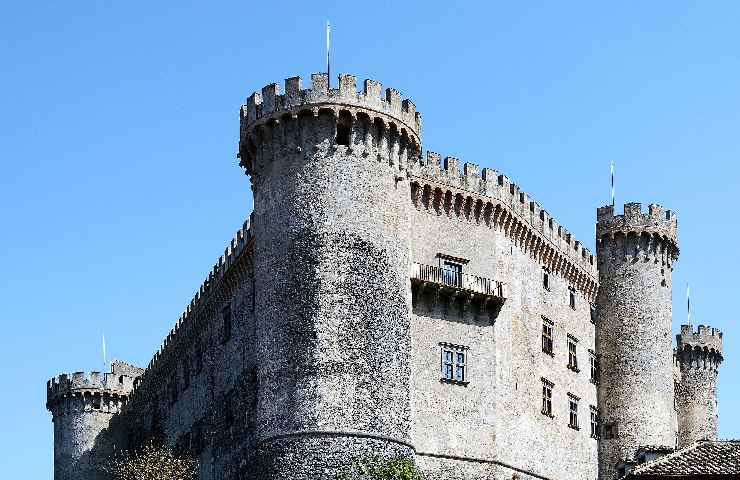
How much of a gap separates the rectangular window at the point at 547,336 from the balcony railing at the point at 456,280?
5.55 meters

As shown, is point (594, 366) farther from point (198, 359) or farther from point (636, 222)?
point (198, 359)

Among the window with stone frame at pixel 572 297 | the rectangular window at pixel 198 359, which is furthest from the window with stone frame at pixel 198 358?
the window with stone frame at pixel 572 297

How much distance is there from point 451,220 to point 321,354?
11.5 m

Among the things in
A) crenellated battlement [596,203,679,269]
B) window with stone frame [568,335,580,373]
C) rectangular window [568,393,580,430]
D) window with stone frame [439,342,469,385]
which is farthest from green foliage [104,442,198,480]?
crenellated battlement [596,203,679,269]

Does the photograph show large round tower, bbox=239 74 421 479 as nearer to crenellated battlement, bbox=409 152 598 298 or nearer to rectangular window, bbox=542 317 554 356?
crenellated battlement, bbox=409 152 598 298

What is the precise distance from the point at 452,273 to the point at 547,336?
8.79m

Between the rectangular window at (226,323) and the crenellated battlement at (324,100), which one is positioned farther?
the rectangular window at (226,323)

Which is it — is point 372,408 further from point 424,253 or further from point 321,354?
point 424,253

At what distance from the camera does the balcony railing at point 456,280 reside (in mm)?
57812

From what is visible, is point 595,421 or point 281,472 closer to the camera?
point 281,472

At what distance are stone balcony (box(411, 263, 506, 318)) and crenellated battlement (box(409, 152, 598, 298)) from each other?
2.98 m

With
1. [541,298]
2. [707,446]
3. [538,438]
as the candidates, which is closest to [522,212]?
[541,298]

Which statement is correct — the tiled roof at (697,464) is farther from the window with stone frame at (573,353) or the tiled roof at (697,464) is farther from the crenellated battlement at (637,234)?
the crenellated battlement at (637,234)

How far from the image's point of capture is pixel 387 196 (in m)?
55.6
